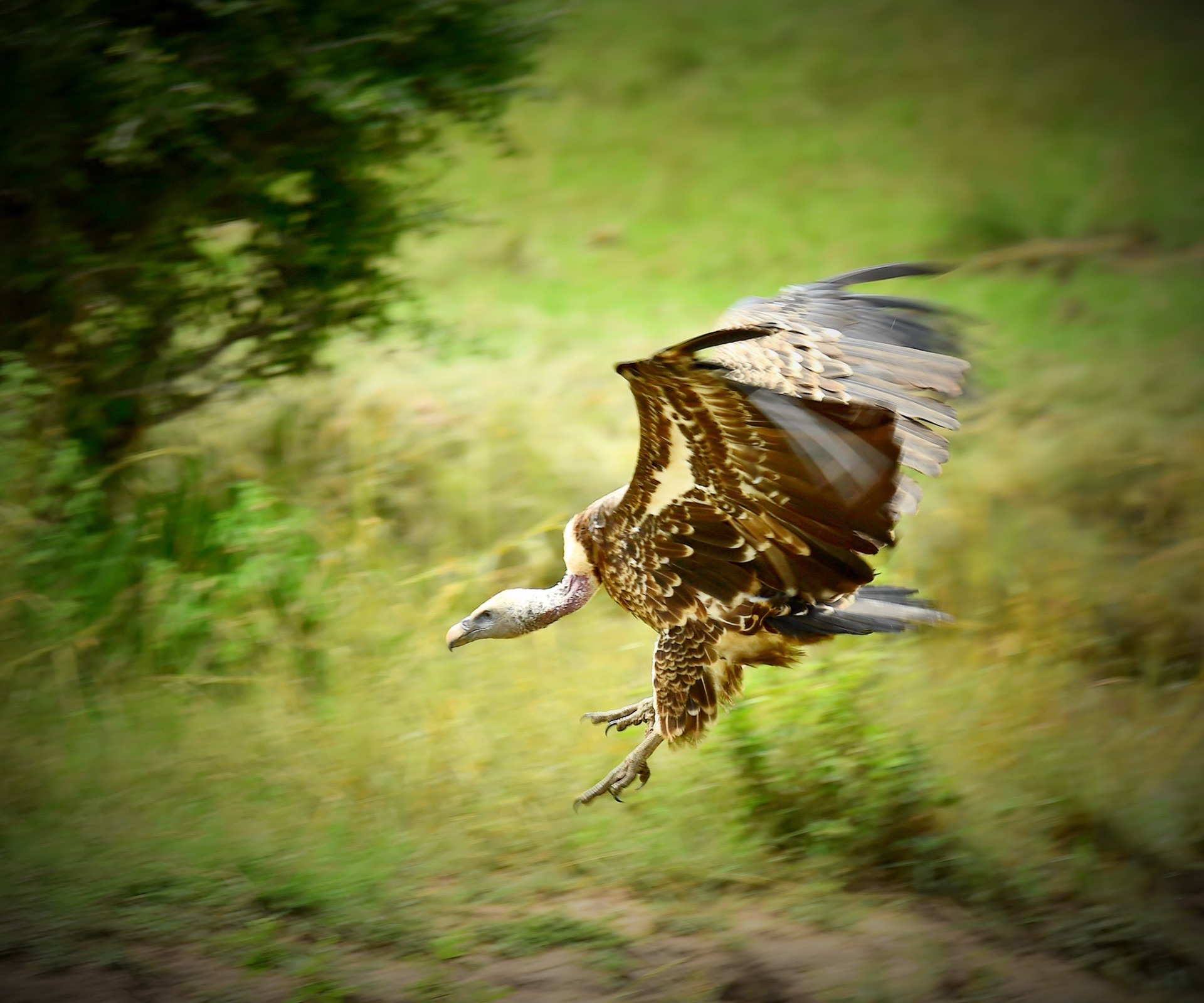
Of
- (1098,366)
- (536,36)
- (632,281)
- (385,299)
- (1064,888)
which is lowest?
(1064,888)

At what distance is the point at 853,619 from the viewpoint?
10.6 feet

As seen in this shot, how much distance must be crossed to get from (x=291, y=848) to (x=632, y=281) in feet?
18.2

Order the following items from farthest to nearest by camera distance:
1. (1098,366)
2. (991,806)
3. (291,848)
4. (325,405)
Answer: (1098,366) < (325,405) < (991,806) < (291,848)

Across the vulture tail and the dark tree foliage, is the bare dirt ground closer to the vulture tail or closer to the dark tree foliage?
the vulture tail

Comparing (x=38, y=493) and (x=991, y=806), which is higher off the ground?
(x=38, y=493)

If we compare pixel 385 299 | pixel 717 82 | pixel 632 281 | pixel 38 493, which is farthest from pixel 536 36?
pixel 717 82

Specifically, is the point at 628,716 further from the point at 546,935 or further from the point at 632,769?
the point at 546,935

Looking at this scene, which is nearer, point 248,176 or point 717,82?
point 248,176

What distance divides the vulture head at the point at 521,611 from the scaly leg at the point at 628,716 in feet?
1.70

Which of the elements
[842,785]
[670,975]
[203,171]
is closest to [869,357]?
[842,785]

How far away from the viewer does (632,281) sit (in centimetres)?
840

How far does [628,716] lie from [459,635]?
0.79 m

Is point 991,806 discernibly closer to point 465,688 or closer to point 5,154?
point 465,688

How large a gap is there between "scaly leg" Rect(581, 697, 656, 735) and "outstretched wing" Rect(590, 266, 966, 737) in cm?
35
